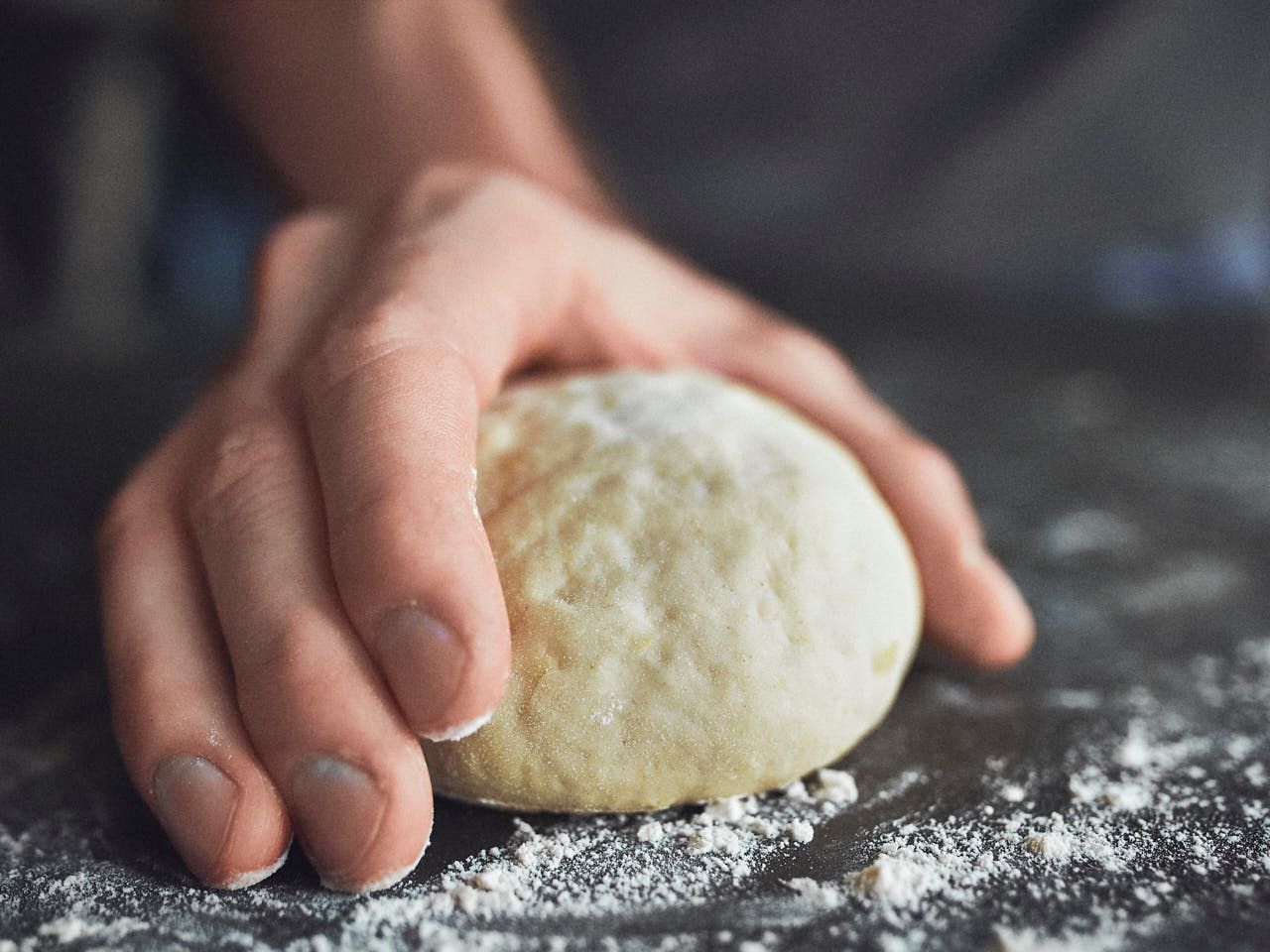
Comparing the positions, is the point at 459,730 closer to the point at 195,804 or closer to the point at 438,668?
the point at 438,668

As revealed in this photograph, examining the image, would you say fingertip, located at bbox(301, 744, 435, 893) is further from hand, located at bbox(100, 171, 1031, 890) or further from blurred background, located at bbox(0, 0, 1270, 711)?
blurred background, located at bbox(0, 0, 1270, 711)

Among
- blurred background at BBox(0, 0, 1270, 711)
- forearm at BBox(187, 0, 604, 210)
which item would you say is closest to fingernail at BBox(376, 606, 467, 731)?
forearm at BBox(187, 0, 604, 210)

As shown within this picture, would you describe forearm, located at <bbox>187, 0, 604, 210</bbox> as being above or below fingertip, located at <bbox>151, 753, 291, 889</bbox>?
above

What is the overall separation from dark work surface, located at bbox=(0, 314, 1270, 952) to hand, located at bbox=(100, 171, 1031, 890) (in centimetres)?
7

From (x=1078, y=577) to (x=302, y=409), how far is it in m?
1.06

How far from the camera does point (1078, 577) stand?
152cm

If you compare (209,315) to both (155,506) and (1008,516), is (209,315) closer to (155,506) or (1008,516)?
(155,506)

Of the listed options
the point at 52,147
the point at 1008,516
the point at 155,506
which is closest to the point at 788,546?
the point at 155,506

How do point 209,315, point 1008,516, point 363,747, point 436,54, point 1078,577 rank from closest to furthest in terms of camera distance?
point 363,747 < point 1078,577 < point 1008,516 < point 436,54 < point 209,315

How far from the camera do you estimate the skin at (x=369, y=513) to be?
2.61 feet

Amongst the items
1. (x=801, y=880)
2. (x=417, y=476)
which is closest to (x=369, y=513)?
(x=417, y=476)

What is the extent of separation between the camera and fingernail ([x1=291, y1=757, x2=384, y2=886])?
31.1 inches

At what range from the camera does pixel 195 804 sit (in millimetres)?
823

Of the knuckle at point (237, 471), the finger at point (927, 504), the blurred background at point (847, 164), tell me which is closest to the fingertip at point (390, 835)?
the knuckle at point (237, 471)
